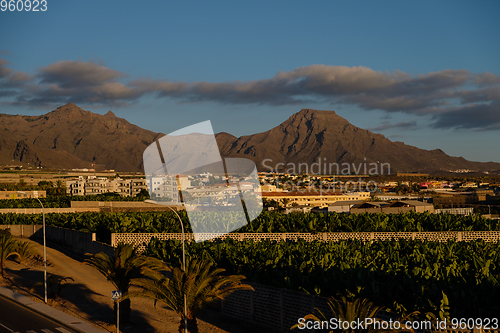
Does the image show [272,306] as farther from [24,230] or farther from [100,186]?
[100,186]

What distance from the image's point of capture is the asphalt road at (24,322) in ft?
54.7

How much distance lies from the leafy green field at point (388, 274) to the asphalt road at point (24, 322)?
7598 mm

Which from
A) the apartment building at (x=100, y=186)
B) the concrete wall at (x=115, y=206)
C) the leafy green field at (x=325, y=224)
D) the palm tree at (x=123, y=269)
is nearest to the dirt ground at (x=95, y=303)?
the palm tree at (x=123, y=269)

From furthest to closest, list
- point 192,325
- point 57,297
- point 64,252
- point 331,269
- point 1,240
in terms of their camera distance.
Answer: point 64,252 < point 1,240 < point 57,297 < point 331,269 < point 192,325

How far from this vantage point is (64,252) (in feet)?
121

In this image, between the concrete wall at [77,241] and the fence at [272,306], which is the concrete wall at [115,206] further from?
the fence at [272,306]

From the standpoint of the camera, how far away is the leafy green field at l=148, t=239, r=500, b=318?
43.1ft

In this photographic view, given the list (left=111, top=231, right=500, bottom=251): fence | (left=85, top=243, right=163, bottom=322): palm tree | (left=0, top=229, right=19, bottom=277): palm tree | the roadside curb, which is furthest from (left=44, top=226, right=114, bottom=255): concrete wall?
(left=85, top=243, right=163, bottom=322): palm tree

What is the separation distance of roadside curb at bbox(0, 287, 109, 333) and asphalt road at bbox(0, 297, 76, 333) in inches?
9.8

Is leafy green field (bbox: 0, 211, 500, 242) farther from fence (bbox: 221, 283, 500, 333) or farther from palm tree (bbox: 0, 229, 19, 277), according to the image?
fence (bbox: 221, 283, 500, 333)

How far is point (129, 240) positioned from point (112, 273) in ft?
43.2

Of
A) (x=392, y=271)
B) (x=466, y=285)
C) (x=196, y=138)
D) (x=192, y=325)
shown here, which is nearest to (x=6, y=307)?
(x=192, y=325)

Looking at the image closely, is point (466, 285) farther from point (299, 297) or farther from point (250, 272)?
point (250, 272)

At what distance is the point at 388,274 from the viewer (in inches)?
610
